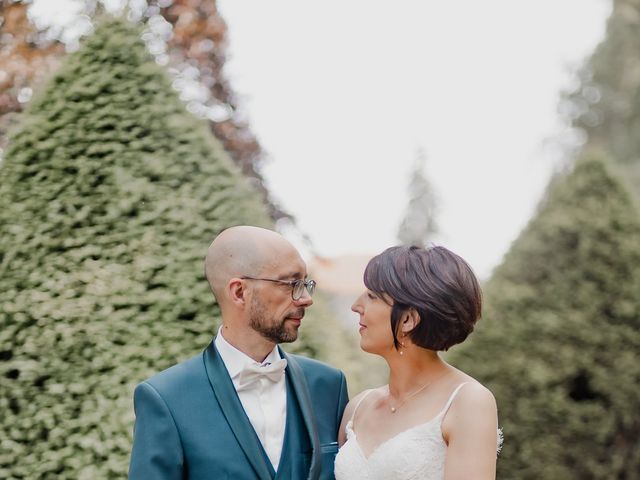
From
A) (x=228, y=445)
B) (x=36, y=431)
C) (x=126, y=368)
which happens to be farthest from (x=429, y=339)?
(x=36, y=431)

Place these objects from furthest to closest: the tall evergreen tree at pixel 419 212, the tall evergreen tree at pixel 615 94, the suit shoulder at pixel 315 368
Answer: the tall evergreen tree at pixel 419 212 → the tall evergreen tree at pixel 615 94 → the suit shoulder at pixel 315 368

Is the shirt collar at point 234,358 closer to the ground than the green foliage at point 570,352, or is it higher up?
closer to the ground

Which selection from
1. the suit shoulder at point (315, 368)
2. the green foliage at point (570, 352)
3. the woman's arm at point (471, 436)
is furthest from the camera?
the green foliage at point (570, 352)

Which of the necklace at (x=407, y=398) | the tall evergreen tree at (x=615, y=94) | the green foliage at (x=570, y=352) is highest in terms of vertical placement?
the tall evergreen tree at (x=615, y=94)

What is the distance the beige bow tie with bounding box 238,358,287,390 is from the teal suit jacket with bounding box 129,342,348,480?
56mm

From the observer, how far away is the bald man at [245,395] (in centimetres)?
278

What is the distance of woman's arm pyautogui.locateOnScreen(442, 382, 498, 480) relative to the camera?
2.69 meters

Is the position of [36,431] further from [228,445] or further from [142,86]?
[142,86]

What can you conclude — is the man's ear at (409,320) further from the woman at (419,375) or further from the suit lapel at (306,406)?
the suit lapel at (306,406)

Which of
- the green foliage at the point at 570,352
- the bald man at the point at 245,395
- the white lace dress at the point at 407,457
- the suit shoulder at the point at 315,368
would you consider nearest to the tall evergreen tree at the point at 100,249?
the suit shoulder at the point at 315,368

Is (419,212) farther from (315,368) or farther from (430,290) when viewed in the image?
(430,290)

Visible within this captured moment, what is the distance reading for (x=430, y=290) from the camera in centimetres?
294

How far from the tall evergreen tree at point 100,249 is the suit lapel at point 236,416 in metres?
1.02

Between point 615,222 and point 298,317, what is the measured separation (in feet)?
13.8
